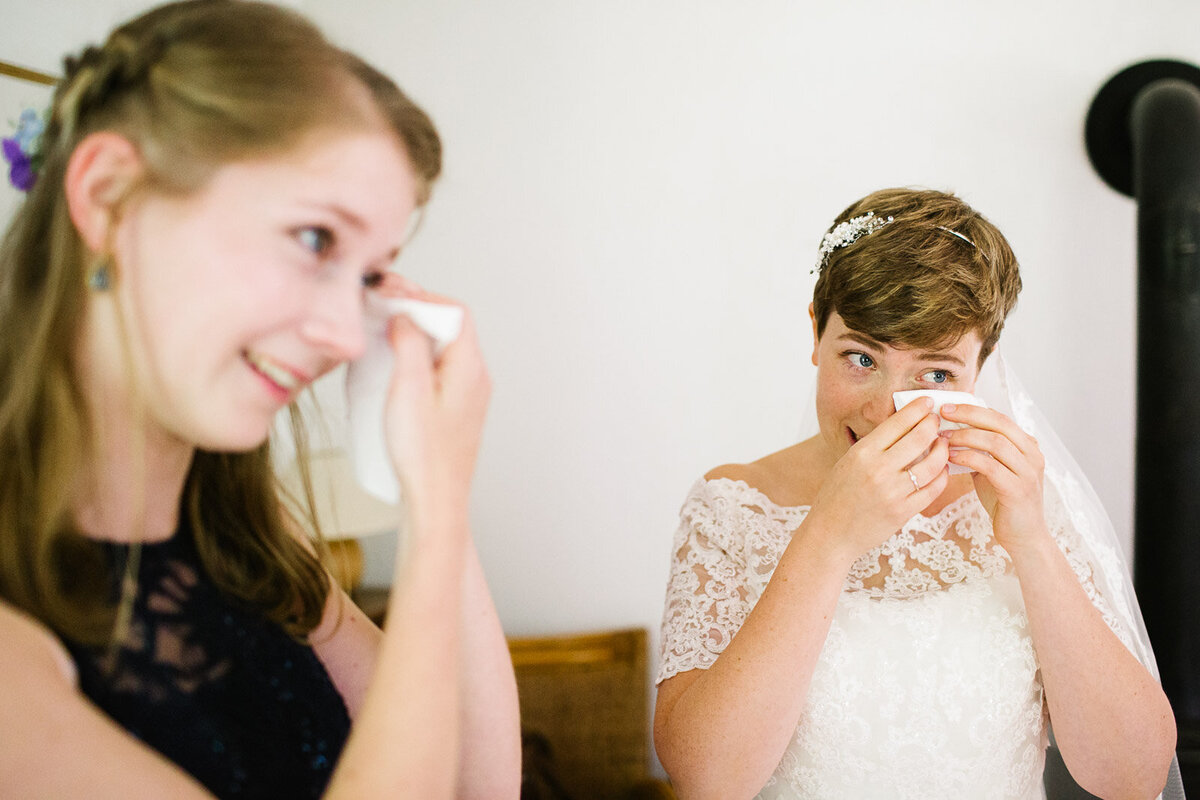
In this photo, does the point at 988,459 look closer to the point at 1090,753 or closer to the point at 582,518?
the point at 1090,753

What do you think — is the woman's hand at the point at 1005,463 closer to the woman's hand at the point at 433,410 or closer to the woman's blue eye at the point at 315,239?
the woman's hand at the point at 433,410

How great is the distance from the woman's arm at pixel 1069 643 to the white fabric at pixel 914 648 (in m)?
0.11

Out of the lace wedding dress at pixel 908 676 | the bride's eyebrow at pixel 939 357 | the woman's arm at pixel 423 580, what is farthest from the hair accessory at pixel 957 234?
the woman's arm at pixel 423 580

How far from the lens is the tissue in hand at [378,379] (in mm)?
794

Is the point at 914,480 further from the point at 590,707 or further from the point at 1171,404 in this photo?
the point at 590,707

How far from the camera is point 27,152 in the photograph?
783mm

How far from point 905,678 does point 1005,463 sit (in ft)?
1.29

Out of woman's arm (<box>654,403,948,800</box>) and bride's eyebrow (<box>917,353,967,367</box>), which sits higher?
bride's eyebrow (<box>917,353,967,367</box>)

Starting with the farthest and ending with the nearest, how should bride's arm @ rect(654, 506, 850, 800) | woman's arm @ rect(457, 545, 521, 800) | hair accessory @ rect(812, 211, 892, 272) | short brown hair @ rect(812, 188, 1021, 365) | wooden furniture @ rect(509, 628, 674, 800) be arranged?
wooden furniture @ rect(509, 628, 674, 800)
hair accessory @ rect(812, 211, 892, 272)
short brown hair @ rect(812, 188, 1021, 365)
bride's arm @ rect(654, 506, 850, 800)
woman's arm @ rect(457, 545, 521, 800)

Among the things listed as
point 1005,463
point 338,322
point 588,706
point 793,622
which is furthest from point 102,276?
point 588,706

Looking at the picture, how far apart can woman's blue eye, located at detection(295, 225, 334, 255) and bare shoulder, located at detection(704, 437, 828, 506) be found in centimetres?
94

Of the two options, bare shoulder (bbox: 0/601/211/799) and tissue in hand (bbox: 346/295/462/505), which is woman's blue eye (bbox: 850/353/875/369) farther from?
bare shoulder (bbox: 0/601/211/799)

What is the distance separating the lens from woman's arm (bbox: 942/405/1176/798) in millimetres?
1149

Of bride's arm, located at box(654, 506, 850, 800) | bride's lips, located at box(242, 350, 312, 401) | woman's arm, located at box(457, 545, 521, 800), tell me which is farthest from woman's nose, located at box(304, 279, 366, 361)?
bride's arm, located at box(654, 506, 850, 800)
